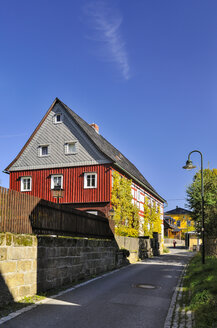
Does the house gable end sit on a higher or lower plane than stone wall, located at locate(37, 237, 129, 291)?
higher

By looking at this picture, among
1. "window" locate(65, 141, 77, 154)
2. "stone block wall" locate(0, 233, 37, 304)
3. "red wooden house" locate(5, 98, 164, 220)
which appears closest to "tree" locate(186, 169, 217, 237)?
"red wooden house" locate(5, 98, 164, 220)

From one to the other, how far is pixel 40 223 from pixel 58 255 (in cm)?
165

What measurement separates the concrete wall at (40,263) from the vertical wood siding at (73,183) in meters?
13.8

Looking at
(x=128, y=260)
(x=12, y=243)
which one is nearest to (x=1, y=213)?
(x=12, y=243)

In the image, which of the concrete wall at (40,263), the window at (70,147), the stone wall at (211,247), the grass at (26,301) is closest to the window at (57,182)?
the window at (70,147)

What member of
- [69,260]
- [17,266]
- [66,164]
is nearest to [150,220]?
[66,164]

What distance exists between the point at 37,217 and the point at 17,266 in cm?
191

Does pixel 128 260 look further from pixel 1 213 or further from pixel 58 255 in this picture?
pixel 1 213

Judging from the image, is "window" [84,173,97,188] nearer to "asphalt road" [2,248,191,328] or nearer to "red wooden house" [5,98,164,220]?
"red wooden house" [5,98,164,220]

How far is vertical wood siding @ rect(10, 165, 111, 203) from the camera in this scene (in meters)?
30.4

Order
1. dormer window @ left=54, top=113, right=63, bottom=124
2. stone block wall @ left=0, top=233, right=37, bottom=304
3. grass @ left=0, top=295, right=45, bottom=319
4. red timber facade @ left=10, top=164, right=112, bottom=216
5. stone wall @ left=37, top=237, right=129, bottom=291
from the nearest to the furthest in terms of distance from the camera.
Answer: grass @ left=0, top=295, right=45, bottom=319, stone block wall @ left=0, top=233, right=37, bottom=304, stone wall @ left=37, top=237, right=129, bottom=291, red timber facade @ left=10, top=164, right=112, bottom=216, dormer window @ left=54, top=113, right=63, bottom=124

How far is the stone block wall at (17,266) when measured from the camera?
29.7 feet

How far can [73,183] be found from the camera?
31.6 metres

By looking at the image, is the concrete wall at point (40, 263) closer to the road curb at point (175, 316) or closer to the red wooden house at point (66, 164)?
the road curb at point (175, 316)
